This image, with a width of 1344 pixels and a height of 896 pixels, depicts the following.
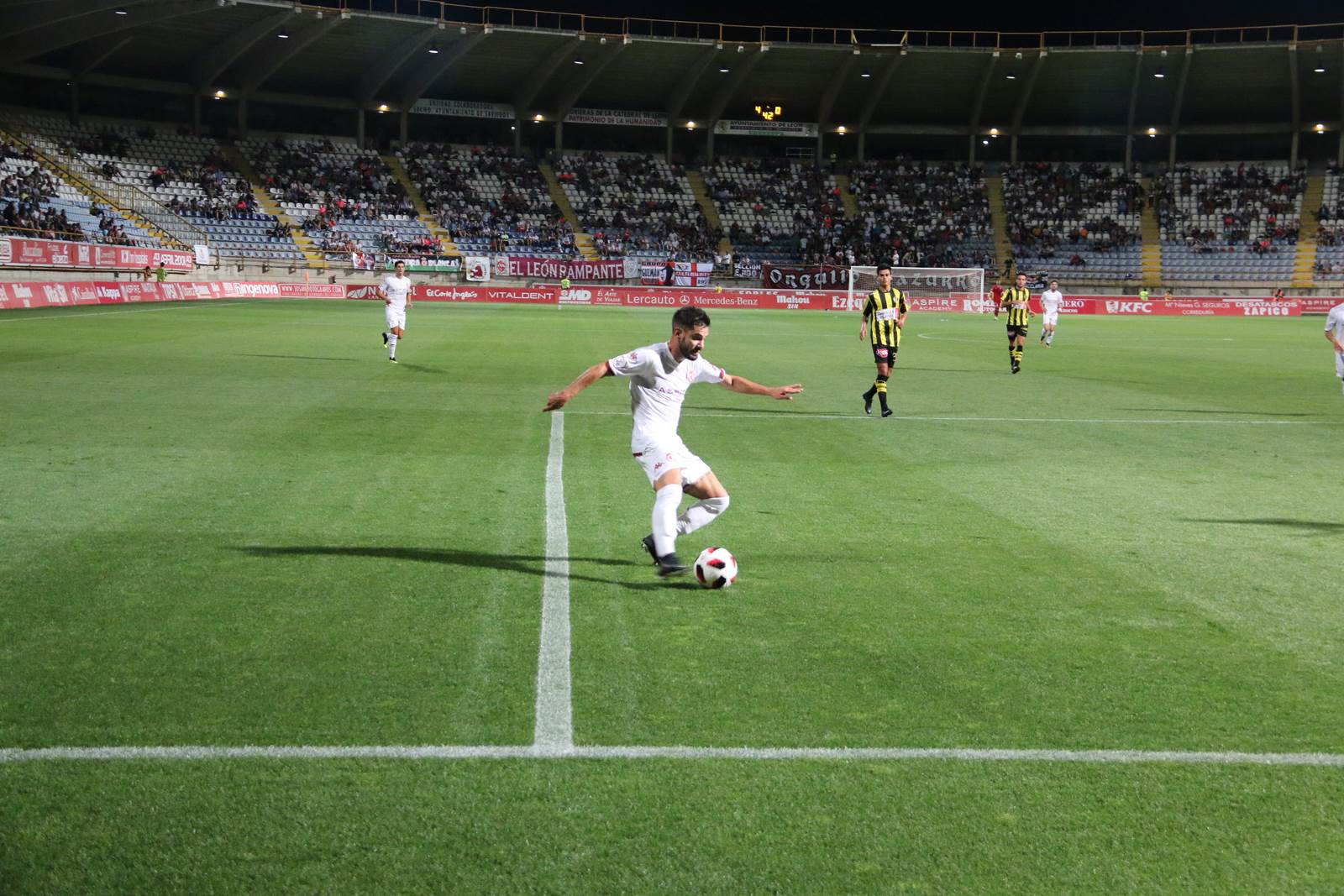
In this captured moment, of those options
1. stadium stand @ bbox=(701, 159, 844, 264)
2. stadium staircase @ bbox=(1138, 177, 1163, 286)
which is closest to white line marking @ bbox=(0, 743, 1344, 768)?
stadium stand @ bbox=(701, 159, 844, 264)

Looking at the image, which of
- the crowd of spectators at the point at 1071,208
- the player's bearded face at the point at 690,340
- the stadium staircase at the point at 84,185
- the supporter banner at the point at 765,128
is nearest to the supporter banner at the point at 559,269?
the stadium staircase at the point at 84,185

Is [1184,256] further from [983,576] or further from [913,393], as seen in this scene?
[983,576]

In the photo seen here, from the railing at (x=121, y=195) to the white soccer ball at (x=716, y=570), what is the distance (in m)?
56.3

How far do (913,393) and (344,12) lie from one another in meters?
50.0

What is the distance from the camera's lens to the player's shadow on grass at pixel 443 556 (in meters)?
7.67

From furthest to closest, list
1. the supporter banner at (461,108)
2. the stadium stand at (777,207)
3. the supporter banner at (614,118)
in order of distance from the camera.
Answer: the supporter banner at (614,118) < the supporter banner at (461,108) < the stadium stand at (777,207)

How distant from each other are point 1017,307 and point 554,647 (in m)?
20.3

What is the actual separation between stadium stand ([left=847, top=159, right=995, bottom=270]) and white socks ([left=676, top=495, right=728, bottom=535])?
6610cm

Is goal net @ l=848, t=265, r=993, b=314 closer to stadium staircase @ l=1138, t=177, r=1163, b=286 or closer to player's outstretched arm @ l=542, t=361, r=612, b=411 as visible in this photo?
stadium staircase @ l=1138, t=177, r=1163, b=286

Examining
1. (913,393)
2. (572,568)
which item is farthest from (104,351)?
(572,568)

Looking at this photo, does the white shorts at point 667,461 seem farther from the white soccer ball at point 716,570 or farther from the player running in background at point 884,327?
the player running in background at point 884,327

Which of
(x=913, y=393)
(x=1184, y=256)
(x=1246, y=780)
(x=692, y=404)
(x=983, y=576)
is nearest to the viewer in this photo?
(x=1246, y=780)

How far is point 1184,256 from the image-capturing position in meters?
72.2

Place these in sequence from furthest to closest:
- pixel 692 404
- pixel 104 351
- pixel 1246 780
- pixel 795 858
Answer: pixel 104 351, pixel 692 404, pixel 1246 780, pixel 795 858
